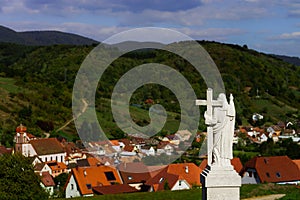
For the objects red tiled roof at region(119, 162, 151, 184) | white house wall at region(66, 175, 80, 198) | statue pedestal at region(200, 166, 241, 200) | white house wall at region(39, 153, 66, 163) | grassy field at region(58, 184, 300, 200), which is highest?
statue pedestal at region(200, 166, 241, 200)

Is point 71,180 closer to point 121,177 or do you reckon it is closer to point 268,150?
point 121,177

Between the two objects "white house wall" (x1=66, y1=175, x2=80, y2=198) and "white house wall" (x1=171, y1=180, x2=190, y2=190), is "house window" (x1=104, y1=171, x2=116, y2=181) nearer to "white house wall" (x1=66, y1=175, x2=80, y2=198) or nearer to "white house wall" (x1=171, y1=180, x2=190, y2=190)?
"white house wall" (x1=66, y1=175, x2=80, y2=198)

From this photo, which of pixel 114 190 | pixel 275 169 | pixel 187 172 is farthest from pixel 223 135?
pixel 275 169

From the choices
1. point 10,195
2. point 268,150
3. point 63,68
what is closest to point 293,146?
point 268,150

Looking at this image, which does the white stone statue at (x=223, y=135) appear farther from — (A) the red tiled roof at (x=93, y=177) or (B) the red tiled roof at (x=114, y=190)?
(A) the red tiled roof at (x=93, y=177)

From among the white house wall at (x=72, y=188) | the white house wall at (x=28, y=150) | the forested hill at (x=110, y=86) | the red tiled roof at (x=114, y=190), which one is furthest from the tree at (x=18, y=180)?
the forested hill at (x=110, y=86)

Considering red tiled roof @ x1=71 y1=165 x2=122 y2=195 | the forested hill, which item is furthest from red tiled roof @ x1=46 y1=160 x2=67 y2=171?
red tiled roof @ x1=71 y1=165 x2=122 y2=195

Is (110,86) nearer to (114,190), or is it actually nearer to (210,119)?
(114,190)
